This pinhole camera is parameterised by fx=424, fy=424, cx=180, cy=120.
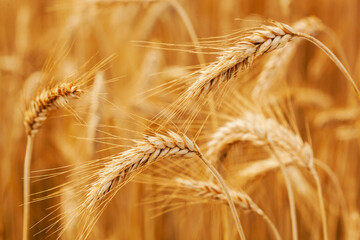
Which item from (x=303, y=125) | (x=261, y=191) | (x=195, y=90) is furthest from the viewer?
(x=303, y=125)

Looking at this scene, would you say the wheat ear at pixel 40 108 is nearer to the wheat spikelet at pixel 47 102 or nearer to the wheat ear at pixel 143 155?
the wheat spikelet at pixel 47 102

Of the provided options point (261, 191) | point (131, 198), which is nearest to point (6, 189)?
point (131, 198)

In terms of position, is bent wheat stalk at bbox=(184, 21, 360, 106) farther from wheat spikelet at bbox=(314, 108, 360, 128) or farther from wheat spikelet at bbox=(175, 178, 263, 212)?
wheat spikelet at bbox=(314, 108, 360, 128)

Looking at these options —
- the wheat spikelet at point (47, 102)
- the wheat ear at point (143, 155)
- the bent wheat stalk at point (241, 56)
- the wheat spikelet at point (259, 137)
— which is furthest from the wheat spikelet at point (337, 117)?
the wheat spikelet at point (47, 102)

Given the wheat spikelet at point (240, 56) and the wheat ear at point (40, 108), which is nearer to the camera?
the wheat spikelet at point (240, 56)

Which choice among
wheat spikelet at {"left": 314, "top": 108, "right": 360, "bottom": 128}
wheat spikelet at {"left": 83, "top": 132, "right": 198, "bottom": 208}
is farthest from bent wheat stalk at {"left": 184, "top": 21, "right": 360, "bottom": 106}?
wheat spikelet at {"left": 314, "top": 108, "right": 360, "bottom": 128}

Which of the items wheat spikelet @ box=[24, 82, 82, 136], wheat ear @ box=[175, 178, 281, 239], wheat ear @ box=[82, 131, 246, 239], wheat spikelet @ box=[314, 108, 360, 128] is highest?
wheat spikelet @ box=[24, 82, 82, 136]

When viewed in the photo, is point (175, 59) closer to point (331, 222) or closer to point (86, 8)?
point (86, 8)
